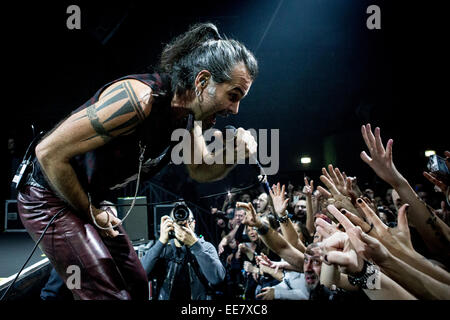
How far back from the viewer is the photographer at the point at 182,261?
2.60 metres

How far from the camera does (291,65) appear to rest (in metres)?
8.33

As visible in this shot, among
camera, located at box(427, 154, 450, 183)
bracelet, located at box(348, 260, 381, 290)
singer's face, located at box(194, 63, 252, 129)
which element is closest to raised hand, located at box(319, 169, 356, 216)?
camera, located at box(427, 154, 450, 183)

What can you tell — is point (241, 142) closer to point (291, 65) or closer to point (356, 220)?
point (356, 220)

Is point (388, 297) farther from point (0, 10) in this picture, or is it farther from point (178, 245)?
point (0, 10)

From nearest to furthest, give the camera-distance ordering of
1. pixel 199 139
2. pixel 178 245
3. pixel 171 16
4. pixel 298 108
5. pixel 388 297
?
pixel 388 297
pixel 199 139
pixel 178 245
pixel 171 16
pixel 298 108

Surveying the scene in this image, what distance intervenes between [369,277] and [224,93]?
3.40 feet

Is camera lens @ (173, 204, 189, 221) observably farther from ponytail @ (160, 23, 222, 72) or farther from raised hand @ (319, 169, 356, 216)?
ponytail @ (160, 23, 222, 72)

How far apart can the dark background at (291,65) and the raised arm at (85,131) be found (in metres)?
1.00

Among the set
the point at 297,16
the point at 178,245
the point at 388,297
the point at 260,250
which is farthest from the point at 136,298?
the point at 297,16

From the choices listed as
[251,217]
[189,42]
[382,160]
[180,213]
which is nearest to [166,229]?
[180,213]

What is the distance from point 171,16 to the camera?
4402 millimetres

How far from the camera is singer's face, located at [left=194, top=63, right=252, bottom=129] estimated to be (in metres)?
1.46

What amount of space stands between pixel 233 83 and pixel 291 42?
6455 mm

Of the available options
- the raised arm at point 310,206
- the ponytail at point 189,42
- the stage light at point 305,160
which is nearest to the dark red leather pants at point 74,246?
the ponytail at point 189,42
